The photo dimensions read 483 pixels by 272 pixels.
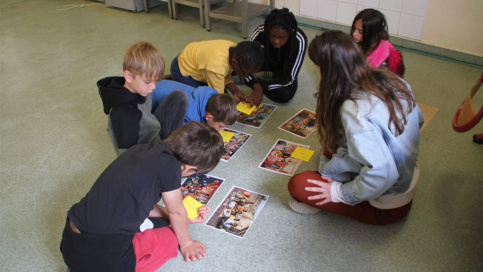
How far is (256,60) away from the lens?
2242mm

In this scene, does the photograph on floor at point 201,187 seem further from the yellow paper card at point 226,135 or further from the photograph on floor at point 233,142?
the yellow paper card at point 226,135

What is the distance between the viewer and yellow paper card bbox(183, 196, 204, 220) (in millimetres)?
1781

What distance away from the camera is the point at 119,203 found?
1.29 metres

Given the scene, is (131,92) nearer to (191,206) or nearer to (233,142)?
(191,206)

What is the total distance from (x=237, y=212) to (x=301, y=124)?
877 millimetres

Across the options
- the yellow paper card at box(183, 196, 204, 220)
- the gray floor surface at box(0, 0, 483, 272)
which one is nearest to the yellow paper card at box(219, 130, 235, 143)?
the gray floor surface at box(0, 0, 483, 272)

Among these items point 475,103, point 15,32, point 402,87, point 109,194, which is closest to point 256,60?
point 402,87

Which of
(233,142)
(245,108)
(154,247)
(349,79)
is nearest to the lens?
(349,79)

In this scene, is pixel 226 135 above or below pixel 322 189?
below

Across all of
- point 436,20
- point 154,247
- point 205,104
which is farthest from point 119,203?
point 436,20

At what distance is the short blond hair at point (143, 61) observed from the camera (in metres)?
1.73

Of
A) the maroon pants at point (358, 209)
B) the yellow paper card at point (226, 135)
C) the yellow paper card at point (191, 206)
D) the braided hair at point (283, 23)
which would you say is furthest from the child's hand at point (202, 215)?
the braided hair at point (283, 23)

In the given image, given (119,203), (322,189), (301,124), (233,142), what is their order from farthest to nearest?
(301,124)
(233,142)
(322,189)
(119,203)

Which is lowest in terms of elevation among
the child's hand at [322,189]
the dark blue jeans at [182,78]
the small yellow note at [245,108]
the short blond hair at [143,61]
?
the small yellow note at [245,108]
